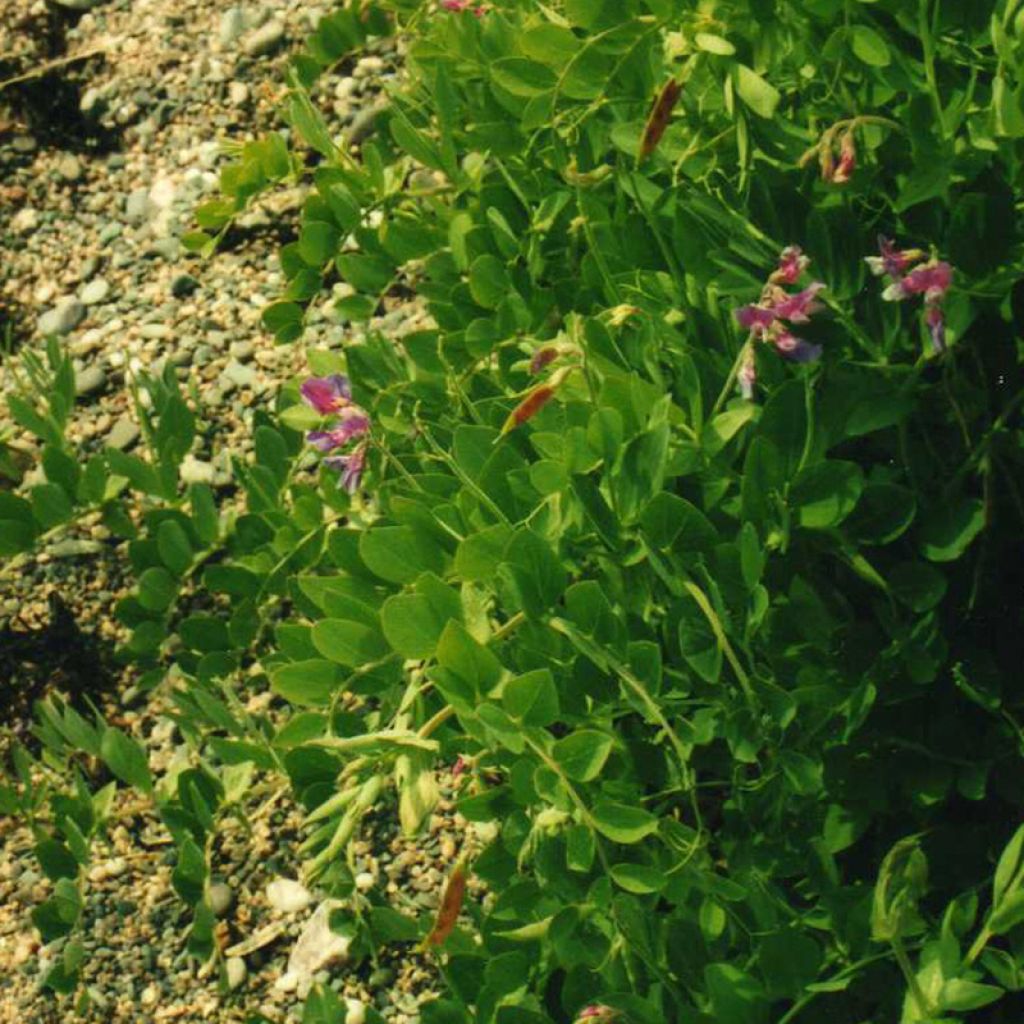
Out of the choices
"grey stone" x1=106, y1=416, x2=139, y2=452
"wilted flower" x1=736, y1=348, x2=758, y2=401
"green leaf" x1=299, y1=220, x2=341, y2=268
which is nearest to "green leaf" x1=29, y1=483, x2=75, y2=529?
"grey stone" x1=106, y1=416, x2=139, y2=452

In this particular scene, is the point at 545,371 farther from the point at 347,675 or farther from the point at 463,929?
the point at 463,929

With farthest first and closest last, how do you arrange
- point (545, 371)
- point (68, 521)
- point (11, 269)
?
1. point (11, 269)
2. point (68, 521)
3. point (545, 371)

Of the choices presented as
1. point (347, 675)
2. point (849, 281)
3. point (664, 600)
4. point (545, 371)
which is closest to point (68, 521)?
point (347, 675)

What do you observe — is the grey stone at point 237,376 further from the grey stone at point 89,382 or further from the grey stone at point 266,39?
the grey stone at point 266,39

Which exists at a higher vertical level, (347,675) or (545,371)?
(545,371)

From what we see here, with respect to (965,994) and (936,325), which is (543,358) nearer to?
(936,325)

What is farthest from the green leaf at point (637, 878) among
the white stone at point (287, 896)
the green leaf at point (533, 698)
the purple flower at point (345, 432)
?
the white stone at point (287, 896)

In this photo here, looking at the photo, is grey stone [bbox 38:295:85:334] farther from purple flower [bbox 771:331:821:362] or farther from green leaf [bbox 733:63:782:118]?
purple flower [bbox 771:331:821:362]
